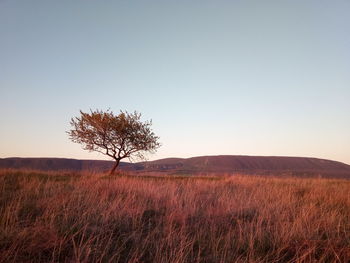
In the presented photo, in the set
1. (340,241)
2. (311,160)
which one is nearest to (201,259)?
(340,241)

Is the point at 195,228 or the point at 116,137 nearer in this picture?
the point at 195,228

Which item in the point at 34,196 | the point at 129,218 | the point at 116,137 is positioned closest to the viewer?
the point at 129,218

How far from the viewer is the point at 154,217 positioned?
16.3ft

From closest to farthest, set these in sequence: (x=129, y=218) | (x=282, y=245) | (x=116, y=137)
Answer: (x=282, y=245), (x=129, y=218), (x=116, y=137)

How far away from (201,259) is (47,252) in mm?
1896

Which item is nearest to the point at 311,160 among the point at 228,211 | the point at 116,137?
the point at 116,137

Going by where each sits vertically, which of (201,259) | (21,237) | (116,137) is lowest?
(201,259)

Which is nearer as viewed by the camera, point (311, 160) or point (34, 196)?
point (34, 196)

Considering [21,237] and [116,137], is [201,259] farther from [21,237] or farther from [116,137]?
[116,137]

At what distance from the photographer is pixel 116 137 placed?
2714 cm

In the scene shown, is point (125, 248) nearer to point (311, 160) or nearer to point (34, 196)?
point (34, 196)

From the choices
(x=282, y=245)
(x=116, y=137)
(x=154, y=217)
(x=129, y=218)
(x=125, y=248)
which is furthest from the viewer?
(x=116, y=137)

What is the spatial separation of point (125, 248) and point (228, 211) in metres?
2.90

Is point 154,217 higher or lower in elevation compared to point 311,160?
lower
